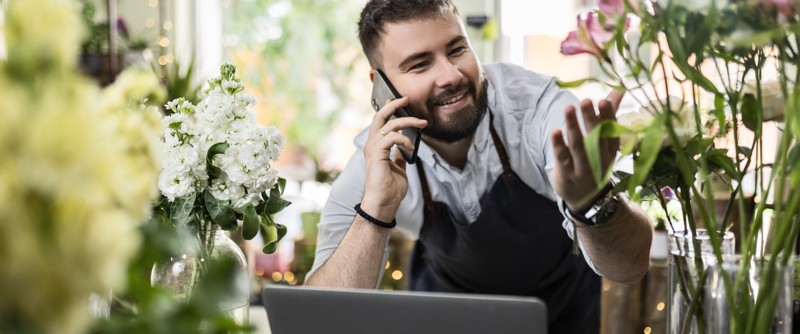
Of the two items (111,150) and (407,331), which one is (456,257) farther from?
(111,150)

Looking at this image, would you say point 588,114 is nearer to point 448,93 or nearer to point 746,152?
point 746,152

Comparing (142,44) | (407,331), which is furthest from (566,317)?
(142,44)

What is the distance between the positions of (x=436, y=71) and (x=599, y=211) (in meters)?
0.58

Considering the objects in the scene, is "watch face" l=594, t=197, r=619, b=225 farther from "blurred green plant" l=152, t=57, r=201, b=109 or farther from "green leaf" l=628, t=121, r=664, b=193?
"blurred green plant" l=152, t=57, r=201, b=109

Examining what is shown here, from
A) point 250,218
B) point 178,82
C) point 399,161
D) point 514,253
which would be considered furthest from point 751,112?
point 178,82

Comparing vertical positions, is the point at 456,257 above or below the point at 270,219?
below

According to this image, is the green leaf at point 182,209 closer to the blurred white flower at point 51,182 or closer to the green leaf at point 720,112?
the green leaf at point 720,112

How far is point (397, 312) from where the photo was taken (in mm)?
1033

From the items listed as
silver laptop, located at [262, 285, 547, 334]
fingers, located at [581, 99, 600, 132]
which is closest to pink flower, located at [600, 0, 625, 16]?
fingers, located at [581, 99, 600, 132]

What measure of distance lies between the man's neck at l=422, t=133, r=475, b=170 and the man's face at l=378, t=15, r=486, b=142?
8cm

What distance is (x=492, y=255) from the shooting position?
2035 mm

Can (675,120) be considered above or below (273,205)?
above

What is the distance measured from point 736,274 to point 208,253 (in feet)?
2.34

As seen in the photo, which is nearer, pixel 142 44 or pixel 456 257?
pixel 456 257
